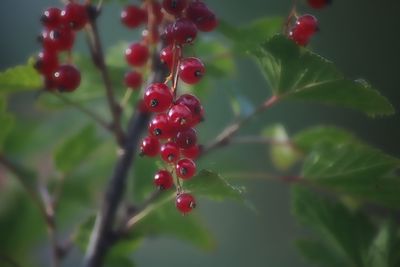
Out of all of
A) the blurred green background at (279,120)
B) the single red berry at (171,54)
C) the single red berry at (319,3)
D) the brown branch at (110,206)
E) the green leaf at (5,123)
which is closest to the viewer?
the single red berry at (171,54)

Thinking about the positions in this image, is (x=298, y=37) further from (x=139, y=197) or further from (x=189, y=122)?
(x=139, y=197)

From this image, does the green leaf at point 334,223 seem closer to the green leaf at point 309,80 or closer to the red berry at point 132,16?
the green leaf at point 309,80

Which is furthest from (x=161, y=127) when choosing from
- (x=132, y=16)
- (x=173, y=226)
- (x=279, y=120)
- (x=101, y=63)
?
(x=279, y=120)

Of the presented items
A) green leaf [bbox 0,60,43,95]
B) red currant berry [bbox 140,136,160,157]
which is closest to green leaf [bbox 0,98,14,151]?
green leaf [bbox 0,60,43,95]

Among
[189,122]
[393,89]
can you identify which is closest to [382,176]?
[189,122]

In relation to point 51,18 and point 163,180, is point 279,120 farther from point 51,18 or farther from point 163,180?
point 163,180

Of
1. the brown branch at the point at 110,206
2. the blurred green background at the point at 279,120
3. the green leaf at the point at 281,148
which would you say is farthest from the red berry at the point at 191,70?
the blurred green background at the point at 279,120
